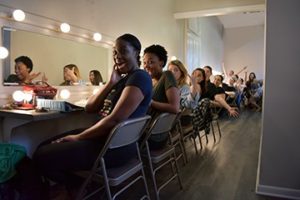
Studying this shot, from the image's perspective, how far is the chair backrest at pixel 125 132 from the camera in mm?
1229

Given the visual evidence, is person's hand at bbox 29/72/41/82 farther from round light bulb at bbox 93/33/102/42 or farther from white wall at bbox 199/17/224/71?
white wall at bbox 199/17/224/71

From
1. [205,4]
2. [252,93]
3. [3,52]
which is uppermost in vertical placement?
[205,4]

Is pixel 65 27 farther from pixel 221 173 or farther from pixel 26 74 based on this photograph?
pixel 221 173

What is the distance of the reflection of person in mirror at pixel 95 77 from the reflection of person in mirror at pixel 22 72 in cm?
77

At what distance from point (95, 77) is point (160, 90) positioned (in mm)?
1045

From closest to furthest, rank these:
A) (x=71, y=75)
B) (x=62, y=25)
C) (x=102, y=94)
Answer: (x=102, y=94), (x=62, y=25), (x=71, y=75)

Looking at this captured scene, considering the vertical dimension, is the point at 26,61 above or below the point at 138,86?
above

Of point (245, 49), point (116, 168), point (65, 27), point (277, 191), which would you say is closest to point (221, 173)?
point (277, 191)

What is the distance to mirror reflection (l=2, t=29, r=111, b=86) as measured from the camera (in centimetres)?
187

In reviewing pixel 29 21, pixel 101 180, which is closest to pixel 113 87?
pixel 101 180

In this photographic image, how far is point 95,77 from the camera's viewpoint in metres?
2.79

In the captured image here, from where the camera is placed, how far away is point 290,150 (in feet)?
6.41

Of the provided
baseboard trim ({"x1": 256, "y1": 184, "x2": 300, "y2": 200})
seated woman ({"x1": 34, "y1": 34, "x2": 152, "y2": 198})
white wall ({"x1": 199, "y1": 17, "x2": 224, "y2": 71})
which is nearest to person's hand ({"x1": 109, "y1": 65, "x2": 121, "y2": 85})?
seated woman ({"x1": 34, "y1": 34, "x2": 152, "y2": 198})

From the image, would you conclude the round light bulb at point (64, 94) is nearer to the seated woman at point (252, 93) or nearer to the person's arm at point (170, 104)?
the person's arm at point (170, 104)
